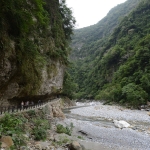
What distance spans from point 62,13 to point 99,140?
27.4 metres

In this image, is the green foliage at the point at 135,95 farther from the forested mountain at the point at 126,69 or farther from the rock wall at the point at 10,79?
the rock wall at the point at 10,79

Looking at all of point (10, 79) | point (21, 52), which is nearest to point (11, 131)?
point (10, 79)

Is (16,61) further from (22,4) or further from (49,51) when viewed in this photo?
(49,51)

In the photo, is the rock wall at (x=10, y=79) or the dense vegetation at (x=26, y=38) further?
the rock wall at (x=10, y=79)

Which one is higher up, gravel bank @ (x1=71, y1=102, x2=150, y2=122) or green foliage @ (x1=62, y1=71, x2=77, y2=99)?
green foliage @ (x1=62, y1=71, x2=77, y2=99)

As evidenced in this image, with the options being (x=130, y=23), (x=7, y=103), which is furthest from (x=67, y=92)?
(x=130, y=23)

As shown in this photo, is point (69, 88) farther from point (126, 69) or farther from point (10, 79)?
point (10, 79)

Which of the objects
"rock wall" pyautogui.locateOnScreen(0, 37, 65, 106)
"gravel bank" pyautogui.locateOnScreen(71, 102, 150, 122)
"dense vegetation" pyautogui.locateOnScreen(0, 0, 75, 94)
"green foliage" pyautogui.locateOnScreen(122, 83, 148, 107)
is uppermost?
"dense vegetation" pyautogui.locateOnScreen(0, 0, 75, 94)

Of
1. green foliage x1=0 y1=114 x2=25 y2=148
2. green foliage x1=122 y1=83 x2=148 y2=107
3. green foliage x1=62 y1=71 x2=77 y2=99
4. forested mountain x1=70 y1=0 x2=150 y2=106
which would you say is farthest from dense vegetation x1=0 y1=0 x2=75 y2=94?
green foliage x1=122 y1=83 x2=148 y2=107

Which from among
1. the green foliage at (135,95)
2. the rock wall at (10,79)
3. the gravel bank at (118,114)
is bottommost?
the gravel bank at (118,114)

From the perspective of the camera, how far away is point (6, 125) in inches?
391

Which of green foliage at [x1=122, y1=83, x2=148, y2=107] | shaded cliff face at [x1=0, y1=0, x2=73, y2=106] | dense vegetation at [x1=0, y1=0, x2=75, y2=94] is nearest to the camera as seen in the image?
dense vegetation at [x1=0, y1=0, x2=75, y2=94]

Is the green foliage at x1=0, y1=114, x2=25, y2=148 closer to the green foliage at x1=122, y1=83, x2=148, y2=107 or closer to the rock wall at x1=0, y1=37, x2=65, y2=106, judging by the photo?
the rock wall at x1=0, y1=37, x2=65, y2=106

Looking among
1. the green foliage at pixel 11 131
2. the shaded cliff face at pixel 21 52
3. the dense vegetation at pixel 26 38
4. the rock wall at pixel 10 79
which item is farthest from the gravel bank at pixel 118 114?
the green foliage at pixel 11 131
